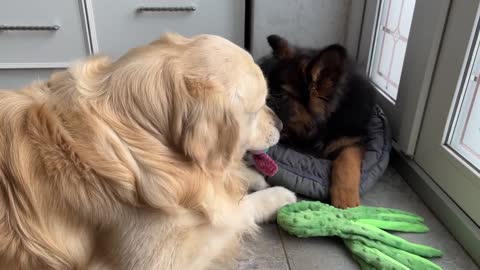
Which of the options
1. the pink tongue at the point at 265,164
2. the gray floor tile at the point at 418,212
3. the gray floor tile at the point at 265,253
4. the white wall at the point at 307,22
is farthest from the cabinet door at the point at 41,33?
the gray floor tile at the point at 418,212

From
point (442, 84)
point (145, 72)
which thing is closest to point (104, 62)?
point (145, 72)

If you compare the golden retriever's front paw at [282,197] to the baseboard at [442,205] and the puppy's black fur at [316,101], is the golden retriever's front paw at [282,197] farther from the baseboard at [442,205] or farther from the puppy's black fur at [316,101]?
the baseboard at [442,205]

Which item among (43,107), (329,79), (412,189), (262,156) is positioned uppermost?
(43,107)

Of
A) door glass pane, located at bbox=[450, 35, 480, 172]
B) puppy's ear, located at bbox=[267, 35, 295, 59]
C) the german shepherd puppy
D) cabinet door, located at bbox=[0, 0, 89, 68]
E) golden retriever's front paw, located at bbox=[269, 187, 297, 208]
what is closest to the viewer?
door glass pane, located at bbox=[450, 35, 480, 172]

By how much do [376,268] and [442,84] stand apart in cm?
66

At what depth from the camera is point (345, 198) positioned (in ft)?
4.47

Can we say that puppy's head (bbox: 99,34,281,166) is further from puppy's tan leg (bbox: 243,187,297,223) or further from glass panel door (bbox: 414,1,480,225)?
glass panel door (bbox: 414,1,480,225)

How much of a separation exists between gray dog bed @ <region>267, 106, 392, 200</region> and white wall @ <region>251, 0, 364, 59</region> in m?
0.63

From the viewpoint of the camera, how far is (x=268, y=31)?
1.97 meters

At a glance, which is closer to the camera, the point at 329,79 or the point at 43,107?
the point at 43,107

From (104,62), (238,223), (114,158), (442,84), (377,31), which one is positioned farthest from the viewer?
(377,31)

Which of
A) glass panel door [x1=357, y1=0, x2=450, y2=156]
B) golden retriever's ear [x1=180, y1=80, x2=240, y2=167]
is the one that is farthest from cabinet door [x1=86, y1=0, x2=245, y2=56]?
golden retriever's ear [x1=180, y1=80, x2=240, y2=167]

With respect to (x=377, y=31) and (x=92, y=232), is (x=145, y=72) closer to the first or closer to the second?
(x=92, y=232)

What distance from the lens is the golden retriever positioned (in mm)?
765
